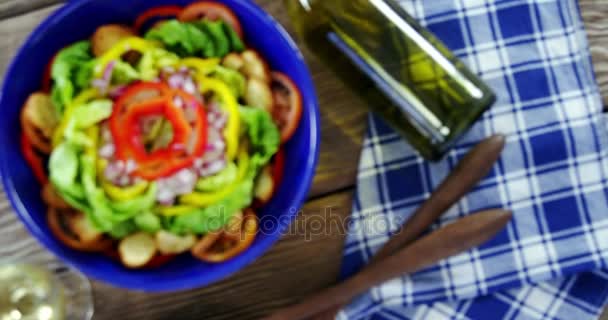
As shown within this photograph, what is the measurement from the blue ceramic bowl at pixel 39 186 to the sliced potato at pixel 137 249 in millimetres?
12

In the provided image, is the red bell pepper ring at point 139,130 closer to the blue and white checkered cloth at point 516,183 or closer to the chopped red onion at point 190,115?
the chopped red onion at point 190,115

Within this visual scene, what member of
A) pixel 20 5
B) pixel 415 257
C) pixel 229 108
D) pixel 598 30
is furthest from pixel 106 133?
pixel 598 30

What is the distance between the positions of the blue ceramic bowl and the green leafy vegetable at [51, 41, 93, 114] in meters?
0.02

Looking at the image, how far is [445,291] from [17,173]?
472mm

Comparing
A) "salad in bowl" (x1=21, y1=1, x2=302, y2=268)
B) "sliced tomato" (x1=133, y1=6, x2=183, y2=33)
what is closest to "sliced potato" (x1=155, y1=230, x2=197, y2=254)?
"salad in bowl" (x1=21, y1=1, x2=302, y2=268)

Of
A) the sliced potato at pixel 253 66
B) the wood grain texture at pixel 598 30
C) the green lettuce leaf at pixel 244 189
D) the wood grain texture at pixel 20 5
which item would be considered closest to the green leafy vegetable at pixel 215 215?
the green lettuce leaf at pixel 244 189

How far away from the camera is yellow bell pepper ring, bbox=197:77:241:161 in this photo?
614 mm

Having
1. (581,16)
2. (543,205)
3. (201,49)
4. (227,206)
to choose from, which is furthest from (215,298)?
(581,16)

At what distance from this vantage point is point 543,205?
754 millimetres

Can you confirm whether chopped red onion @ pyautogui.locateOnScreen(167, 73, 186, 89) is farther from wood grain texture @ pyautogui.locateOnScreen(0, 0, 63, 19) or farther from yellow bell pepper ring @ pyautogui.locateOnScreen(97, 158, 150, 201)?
wood grain texture @ pyautogui.locateOnScreen(0, 0, 63, 19)

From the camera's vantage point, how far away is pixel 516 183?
754 mm

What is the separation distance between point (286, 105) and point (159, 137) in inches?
5.1

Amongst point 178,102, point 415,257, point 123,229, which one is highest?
point 178,102

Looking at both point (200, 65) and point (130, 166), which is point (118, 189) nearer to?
point (130, 166)
